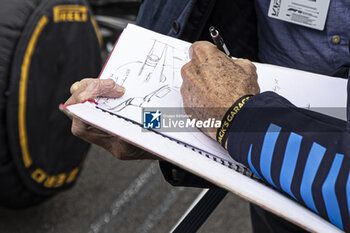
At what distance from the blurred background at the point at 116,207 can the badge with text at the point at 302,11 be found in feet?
2.91

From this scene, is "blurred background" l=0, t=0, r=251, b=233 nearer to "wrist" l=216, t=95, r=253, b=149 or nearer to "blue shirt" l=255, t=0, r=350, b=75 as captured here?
"blue shirt" l=255, t=0, r=350, b=75

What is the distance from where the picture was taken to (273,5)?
2.35 ft

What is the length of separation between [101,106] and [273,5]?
37 centimetres

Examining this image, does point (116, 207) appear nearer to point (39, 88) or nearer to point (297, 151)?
point (39, 88)

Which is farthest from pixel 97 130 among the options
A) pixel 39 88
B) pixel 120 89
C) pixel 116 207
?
pixel 116 207

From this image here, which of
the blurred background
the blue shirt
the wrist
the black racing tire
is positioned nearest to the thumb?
the wrist

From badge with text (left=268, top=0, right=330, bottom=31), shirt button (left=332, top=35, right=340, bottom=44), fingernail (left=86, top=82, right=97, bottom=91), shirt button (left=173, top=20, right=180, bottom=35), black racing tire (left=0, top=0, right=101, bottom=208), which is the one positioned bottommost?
black racing tire (left=0, top=0, right=101, bottom=208)

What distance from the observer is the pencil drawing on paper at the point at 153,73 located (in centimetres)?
59

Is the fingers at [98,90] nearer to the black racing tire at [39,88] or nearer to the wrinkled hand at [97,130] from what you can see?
the wrinkled hand at [97,130]

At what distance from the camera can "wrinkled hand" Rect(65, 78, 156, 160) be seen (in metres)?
0.56

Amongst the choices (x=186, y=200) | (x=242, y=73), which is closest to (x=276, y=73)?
(x=242, y=73)

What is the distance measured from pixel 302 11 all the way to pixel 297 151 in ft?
1.18

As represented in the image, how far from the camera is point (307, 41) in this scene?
735mm

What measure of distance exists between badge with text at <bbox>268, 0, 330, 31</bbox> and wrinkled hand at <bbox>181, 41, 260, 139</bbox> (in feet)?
0.60
